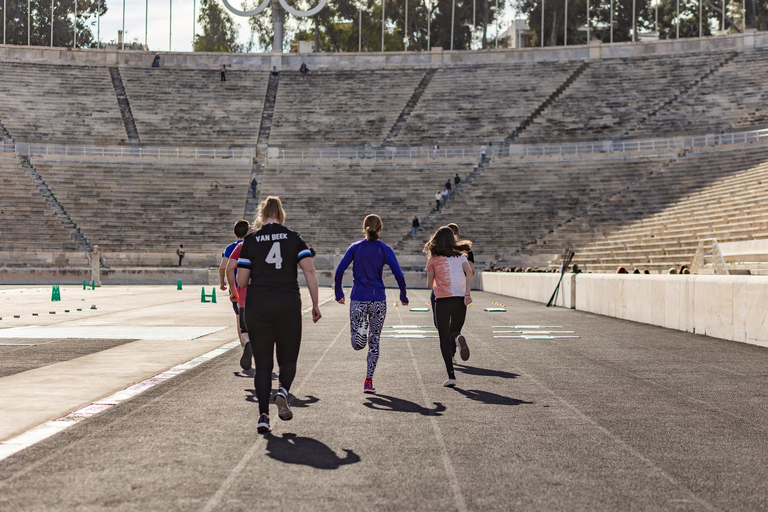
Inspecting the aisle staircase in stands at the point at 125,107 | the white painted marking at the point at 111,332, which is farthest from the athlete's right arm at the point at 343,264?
the aisle staircase in stands at the point at 125,107

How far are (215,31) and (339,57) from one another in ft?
98.2

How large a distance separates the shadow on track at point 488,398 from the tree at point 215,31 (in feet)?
273

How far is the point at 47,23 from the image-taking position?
265 ft

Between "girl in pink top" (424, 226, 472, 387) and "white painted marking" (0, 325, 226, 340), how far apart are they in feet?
19.1

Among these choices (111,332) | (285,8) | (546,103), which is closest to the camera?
(111,332)

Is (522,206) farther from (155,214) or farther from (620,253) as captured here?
(155,214)

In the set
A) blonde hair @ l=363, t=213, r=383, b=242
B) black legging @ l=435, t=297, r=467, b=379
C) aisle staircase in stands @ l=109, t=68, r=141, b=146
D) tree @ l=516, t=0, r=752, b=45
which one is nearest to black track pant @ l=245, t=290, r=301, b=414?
blonde hair @ l=363, t=213, r=383, b=242

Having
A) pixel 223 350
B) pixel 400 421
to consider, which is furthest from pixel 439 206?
pixel 400 421

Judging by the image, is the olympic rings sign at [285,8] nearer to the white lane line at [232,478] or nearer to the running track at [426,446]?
the running track at [426,446]

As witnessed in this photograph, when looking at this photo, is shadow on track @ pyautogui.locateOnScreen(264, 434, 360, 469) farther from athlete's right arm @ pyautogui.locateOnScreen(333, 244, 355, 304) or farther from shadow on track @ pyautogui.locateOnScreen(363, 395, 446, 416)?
athlete's right arm @ pyautogui.locateOnScreen(333, 244, 355, 304)

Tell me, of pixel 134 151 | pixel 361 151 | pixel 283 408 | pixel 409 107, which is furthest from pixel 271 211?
pixel 409 107

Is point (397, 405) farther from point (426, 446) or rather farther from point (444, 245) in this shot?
point (444, 245)

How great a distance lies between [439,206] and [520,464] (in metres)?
41.4

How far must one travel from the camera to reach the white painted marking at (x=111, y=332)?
1434 cm
